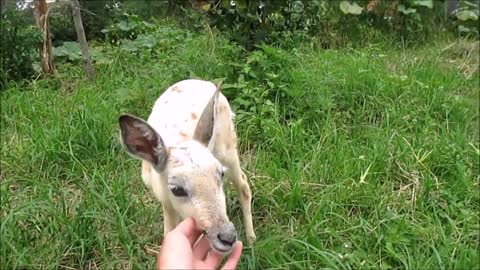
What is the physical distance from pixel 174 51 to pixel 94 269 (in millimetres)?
3159

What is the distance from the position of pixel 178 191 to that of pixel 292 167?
4.77 ft

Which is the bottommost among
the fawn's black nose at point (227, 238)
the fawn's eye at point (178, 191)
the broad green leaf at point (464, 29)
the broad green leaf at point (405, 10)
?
the broad green leaf at point (464, 29)

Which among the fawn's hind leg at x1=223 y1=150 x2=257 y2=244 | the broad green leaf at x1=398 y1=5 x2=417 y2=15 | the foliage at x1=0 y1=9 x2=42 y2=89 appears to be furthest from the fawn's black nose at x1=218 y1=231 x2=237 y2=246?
the broad green leaf at x1=398 y1=5 x2=417 y2=15

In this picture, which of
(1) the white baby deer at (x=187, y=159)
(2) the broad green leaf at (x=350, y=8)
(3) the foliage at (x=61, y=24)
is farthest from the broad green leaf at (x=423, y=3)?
(1) the white baby deer at (x=187, y=159)

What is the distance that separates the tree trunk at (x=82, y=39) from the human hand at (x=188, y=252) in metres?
3.41

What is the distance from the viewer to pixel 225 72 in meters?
5.08

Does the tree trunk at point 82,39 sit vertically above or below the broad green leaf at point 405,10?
above

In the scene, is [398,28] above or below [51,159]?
below

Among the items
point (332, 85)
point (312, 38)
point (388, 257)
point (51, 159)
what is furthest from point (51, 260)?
point (312, 38)

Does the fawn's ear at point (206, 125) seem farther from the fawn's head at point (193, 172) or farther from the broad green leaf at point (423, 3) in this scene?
the broad green leaf at point (423, 3)

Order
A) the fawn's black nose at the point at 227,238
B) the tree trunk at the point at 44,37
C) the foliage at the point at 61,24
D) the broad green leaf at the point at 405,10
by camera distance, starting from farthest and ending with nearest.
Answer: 1. the broad green leaf at the point at 405,10
2. the foliage at the point at 61,24
3. the tree trunk at the point at 44,37
4. the fawn's black nose at the point at 227,238

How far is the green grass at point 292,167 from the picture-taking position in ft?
10.8

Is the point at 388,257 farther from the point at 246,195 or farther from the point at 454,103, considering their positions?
the point at 454,103

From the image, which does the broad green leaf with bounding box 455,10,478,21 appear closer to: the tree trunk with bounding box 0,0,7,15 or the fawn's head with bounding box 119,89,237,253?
the tree trunk with bounding box 0,0,7,15
